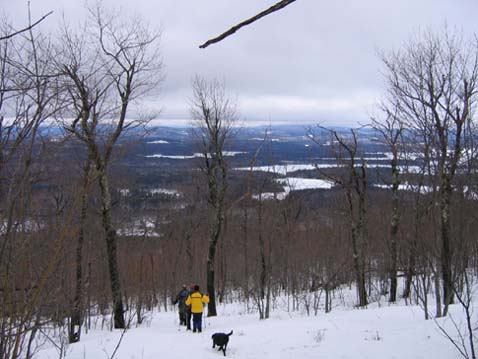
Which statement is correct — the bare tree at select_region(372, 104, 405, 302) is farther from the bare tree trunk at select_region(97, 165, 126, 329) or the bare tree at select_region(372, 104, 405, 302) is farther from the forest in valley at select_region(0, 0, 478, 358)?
the bare tree trunk at select_region(97, 165, 126, 329)

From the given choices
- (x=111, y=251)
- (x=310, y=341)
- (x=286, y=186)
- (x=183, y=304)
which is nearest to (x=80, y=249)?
(x=111, y=251)

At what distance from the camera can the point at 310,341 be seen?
1027 cm

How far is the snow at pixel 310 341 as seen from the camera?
29.5ft

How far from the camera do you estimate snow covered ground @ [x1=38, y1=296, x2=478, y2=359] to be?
8.98 metres

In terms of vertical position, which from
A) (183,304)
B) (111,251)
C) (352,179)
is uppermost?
(352,179)

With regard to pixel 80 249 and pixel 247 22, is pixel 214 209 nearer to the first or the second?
pixel 80 249

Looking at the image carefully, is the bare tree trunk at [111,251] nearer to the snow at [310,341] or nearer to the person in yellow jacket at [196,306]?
the snow at [310,341]

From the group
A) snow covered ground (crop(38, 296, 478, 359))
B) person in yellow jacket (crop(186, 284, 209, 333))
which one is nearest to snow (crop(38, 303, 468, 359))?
snow covered ground (crop(38, 296, 478, 359))

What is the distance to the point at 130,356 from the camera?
10016mm

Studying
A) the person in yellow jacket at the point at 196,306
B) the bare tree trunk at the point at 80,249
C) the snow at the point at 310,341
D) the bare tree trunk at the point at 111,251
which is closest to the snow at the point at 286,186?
the person in yellow jacket at the point at 196,306

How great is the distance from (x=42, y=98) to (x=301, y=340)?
31.2ft

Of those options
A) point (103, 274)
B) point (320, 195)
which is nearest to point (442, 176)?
point (103, 274)

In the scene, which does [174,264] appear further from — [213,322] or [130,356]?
[130,356]

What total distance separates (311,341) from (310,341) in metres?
0.03
